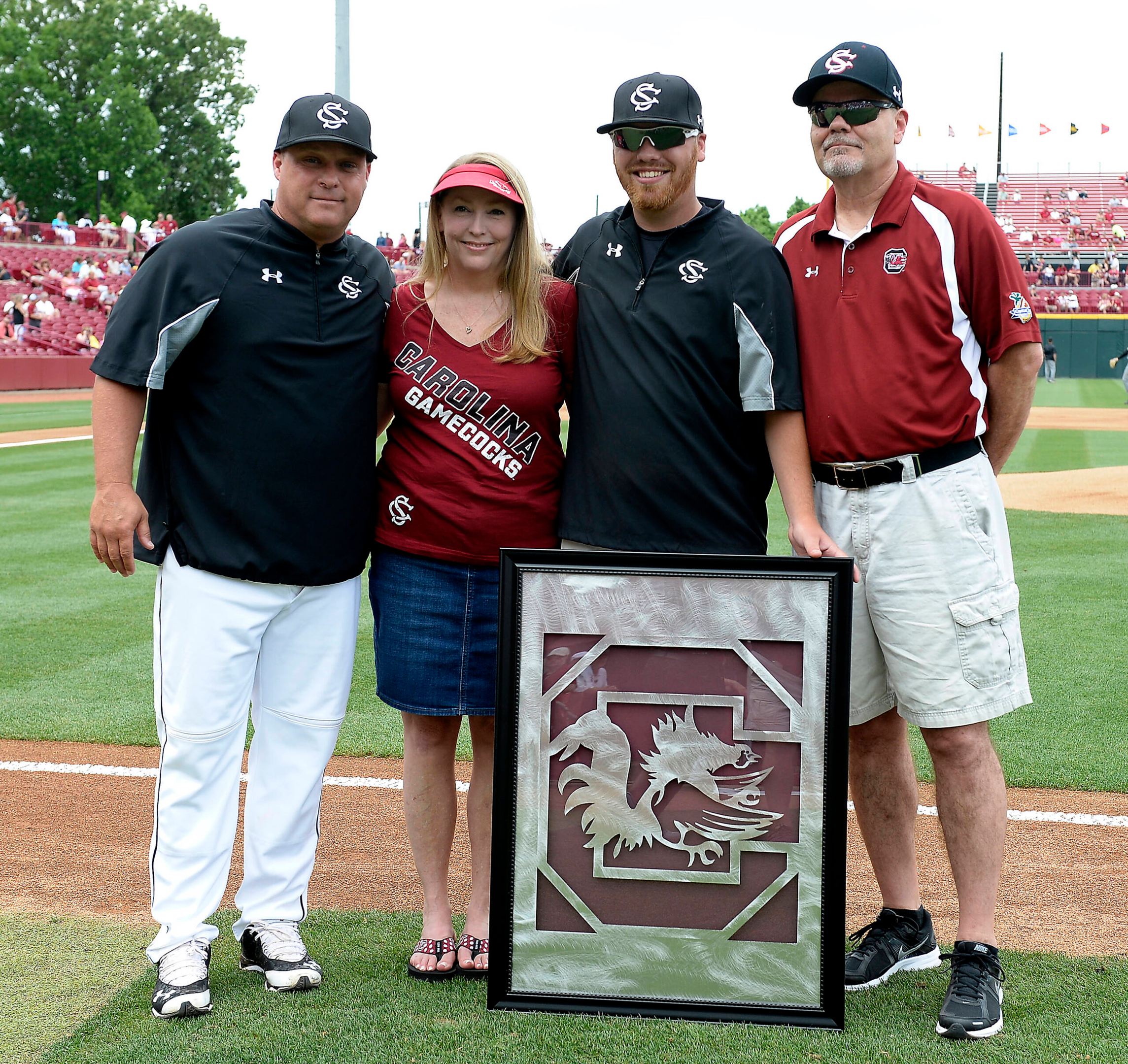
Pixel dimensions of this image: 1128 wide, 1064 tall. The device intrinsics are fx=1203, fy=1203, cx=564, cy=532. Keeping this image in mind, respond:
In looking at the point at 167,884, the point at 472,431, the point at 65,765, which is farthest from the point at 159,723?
the point at 65,765

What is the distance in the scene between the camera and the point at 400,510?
318cm

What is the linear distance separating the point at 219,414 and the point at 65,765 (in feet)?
8.58

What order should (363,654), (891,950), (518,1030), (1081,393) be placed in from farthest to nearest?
(1081,393), (363,654), (891,950), (518,1030)

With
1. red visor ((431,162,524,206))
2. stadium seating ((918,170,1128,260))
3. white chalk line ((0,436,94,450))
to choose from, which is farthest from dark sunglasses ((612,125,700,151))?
stadium seating ((918,170,1128,260))

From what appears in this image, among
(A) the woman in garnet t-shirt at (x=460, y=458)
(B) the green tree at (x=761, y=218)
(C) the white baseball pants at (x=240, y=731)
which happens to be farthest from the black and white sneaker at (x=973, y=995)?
(B) the green tree at (x=761, y=218)

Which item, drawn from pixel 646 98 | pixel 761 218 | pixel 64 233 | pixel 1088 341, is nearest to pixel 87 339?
pixel 64 233

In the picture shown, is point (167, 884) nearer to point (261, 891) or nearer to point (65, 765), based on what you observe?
point (261, 891)

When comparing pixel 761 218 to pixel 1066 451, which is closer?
pixel 1066 451

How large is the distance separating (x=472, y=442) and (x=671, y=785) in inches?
39.5

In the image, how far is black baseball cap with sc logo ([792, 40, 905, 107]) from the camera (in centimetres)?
304

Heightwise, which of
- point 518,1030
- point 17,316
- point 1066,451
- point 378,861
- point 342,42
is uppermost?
point 342,42

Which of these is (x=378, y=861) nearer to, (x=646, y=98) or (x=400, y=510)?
(x=400, y=510)

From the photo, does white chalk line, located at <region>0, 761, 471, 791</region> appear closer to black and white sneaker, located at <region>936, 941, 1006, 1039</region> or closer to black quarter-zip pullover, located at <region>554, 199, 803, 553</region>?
black quarter-zip pullover, located at <region>554, 199, 803, 553</region>

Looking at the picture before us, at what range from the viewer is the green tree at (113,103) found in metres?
60.3
